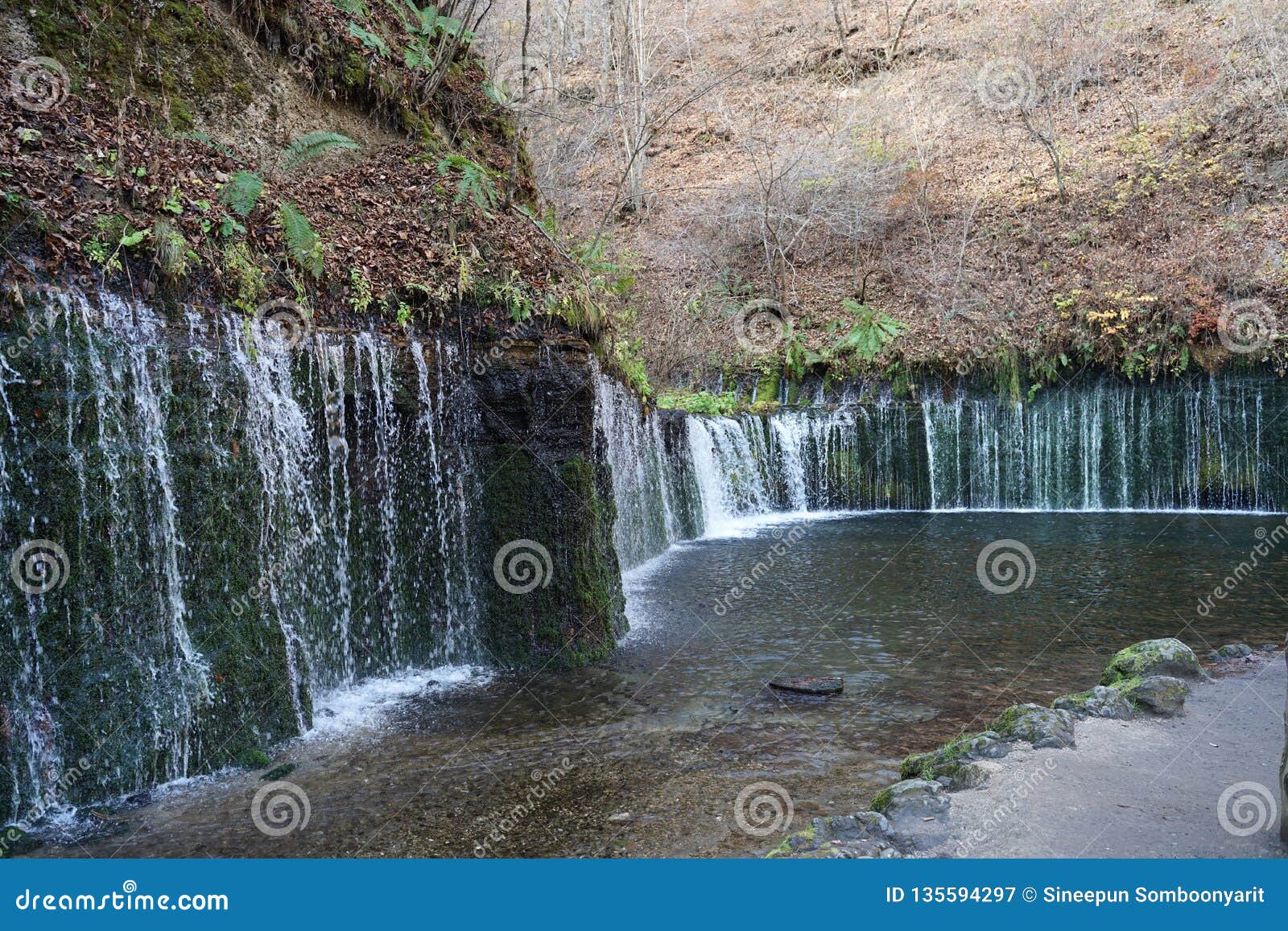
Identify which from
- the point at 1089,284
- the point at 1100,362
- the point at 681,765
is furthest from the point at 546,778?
the point at 1089,284

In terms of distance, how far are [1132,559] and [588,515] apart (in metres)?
8.71

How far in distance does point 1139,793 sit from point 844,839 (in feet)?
4.80

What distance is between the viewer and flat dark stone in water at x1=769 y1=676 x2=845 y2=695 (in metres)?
6.28

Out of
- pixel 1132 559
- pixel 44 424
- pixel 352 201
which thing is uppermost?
pixel 352 201

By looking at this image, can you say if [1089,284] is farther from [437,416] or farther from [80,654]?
[80,654]

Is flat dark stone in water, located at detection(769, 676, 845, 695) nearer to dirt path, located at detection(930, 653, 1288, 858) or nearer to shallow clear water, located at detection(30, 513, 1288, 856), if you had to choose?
shallow clear water, located at detection(30, 513, 1288, 856)

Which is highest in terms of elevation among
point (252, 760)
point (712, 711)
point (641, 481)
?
point (641, 481)

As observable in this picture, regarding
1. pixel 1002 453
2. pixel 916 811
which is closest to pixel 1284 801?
pixel 916 811

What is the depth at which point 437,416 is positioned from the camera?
6801mm

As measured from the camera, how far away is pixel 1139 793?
152 inches

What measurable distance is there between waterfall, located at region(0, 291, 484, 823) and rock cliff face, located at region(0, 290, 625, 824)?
13 mm

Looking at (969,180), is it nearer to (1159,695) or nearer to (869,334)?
(869,334)

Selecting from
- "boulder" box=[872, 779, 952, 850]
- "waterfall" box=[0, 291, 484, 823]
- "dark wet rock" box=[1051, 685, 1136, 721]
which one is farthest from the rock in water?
"waterfall" box=[0, 291, 484, 823]

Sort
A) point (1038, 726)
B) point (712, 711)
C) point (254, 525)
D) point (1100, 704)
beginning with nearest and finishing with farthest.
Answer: point (1038, 726)
point (1100, 704)
point (254, 525)
point (712, 711)
